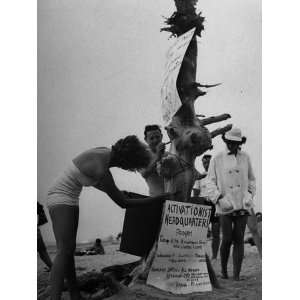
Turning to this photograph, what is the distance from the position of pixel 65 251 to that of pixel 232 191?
1134 mm

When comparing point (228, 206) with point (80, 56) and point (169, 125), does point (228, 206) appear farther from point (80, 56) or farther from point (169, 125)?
point (80, 56)

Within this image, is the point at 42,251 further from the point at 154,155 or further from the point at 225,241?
the point at 225,241

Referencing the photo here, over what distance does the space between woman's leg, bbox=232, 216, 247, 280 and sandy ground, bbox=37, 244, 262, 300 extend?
36 millimetres

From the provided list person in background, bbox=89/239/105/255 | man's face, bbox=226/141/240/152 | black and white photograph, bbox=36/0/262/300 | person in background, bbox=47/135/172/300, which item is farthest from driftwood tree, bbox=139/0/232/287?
person in background, bbox=89/239/105/255

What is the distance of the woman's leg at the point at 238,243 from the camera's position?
4.60m

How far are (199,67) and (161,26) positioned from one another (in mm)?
356

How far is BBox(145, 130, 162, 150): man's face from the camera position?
4.34 meters

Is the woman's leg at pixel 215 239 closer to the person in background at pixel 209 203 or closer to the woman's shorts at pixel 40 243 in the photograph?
the person in background at pixel 209 203

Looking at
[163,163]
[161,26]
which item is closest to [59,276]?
[163,163]

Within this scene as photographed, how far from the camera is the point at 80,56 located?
4.33m

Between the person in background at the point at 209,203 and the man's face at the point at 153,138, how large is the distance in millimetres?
335

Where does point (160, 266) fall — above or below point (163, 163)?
below

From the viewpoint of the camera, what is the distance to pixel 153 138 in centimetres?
435

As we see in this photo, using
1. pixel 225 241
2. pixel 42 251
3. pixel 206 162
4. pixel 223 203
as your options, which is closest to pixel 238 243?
pixel 225 241
